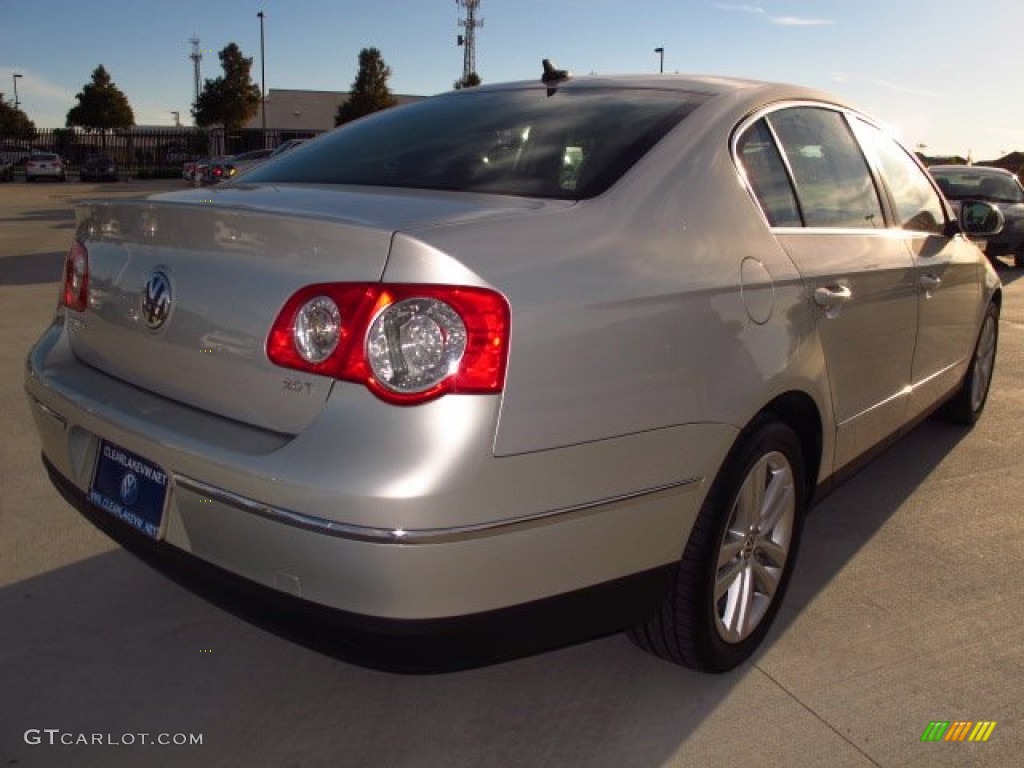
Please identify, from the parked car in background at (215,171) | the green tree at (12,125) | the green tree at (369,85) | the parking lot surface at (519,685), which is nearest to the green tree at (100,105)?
the green tree at (12,125)

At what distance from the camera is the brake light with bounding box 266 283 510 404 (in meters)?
1.88

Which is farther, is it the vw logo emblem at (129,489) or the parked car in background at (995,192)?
the parked car in background at (995,192)

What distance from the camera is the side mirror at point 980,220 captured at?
462cm

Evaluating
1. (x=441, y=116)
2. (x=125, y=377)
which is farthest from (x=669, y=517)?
(x=441, y=116)

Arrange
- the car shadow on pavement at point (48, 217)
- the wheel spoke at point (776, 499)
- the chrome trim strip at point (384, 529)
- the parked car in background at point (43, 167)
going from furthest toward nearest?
the parked car in background at point (43, 167) → the car shadow on pavement at point (48, 217) → the wheel spoke at point (776, 499) → the chrome trim strip at point (384, 529)

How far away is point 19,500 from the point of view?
3840mm

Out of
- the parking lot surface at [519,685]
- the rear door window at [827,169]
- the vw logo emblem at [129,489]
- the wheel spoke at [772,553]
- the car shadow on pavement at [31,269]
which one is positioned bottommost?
the parking lot surface at [519,685]

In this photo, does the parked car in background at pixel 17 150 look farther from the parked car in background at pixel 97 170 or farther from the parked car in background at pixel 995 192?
the parked car in background at pixel 995 192

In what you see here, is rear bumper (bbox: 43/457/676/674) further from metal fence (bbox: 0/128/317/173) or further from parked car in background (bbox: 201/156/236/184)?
metal fence (bbox: 0/128/317/173)

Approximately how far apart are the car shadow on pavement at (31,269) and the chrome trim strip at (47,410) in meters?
7.40

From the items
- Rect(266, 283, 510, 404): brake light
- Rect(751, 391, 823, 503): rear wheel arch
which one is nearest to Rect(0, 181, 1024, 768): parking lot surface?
Rect(751, 391, 823, 503): rear wheel arch

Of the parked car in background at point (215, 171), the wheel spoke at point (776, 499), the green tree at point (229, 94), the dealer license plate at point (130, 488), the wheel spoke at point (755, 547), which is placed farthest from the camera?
the green tree at point (229, 94)

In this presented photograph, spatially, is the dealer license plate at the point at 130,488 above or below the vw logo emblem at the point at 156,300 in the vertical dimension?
below

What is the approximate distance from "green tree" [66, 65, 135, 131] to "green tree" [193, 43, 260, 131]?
22.3ft
